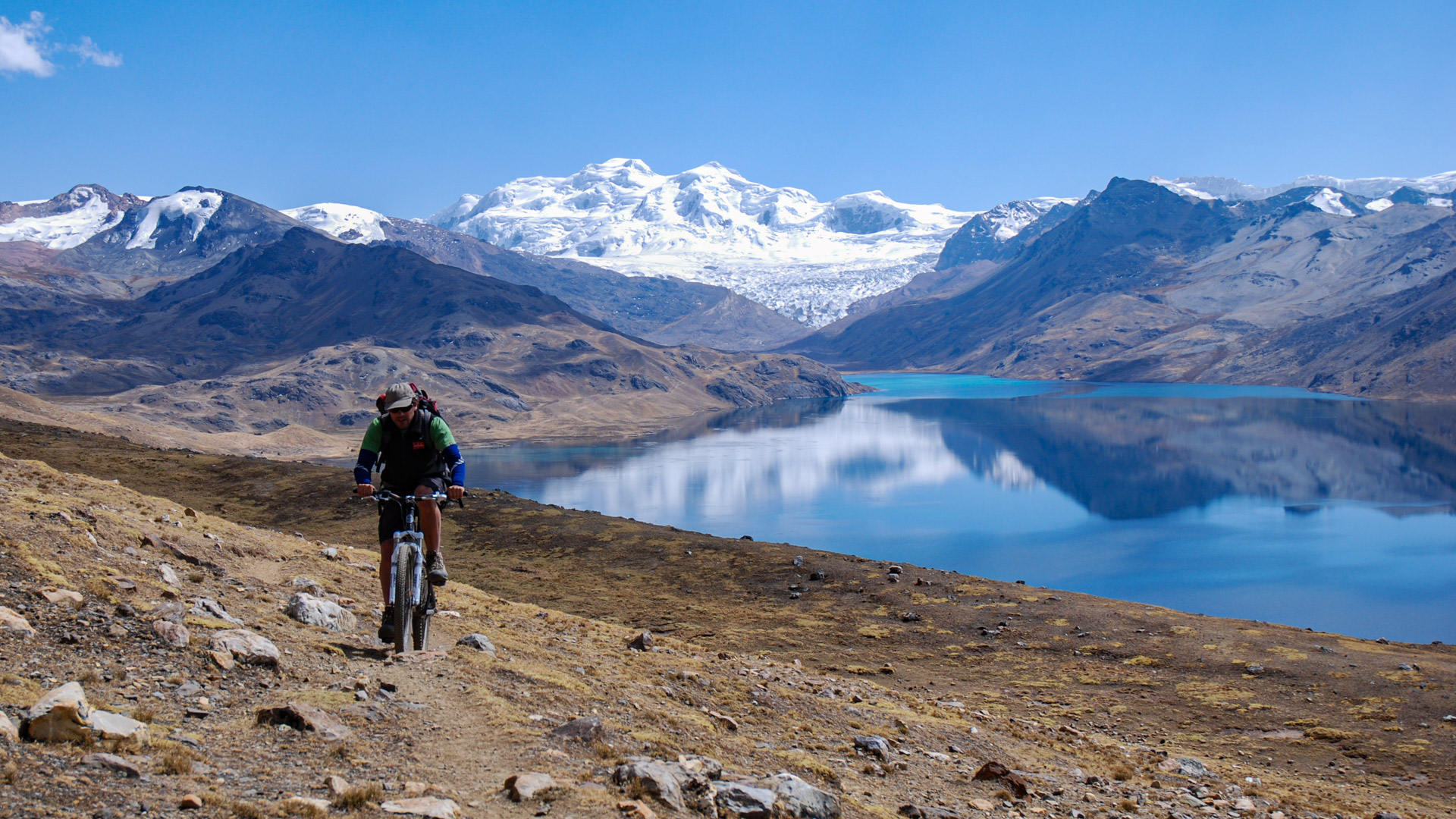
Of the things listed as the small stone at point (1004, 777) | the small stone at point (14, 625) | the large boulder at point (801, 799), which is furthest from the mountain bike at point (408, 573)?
the small stone at point (1004, 777)

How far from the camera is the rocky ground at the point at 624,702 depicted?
368 inches

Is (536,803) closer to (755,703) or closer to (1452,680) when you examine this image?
(755,703)

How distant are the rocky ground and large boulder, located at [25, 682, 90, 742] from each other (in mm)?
45

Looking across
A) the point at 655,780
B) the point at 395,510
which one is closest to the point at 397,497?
the point at 395,510

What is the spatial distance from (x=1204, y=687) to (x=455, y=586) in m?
23.6

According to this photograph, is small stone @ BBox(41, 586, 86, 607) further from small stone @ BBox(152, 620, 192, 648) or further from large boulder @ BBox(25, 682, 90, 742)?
large boulder @ BBox(25, 682, 90, 742)

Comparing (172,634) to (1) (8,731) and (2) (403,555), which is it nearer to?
(2) (403,555)

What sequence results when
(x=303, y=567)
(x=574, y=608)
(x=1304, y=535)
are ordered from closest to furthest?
(x=303, y=567) < (x=574, y=608) < (x=1304, y=535)

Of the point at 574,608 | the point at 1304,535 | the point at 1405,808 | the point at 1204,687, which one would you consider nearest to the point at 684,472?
the point at 1304,535

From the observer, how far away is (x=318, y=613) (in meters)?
15.7

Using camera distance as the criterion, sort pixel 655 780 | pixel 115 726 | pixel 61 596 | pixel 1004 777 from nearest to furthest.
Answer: pixel 115 726 < pixel 655 780 < pixel 61 596 < pixel 1004 777

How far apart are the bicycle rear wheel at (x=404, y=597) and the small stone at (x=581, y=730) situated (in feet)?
11.9

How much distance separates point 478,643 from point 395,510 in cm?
307

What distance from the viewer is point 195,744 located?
938 centimetres
